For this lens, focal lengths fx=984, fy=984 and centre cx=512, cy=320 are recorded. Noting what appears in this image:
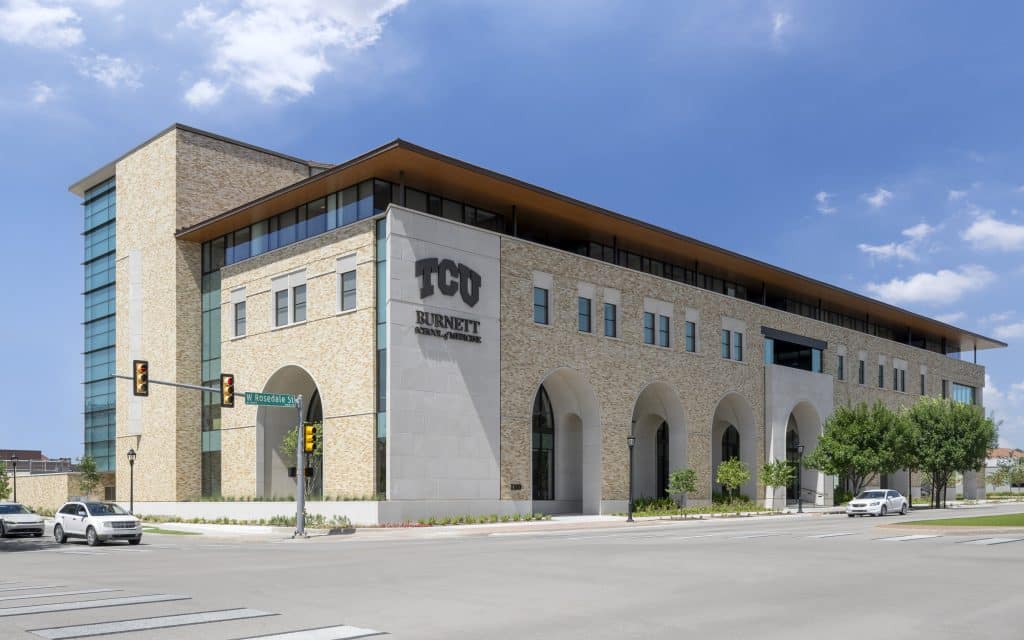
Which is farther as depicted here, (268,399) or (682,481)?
(682,481)

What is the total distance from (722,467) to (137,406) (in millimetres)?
34431

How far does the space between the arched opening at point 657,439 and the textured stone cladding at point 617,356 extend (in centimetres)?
62

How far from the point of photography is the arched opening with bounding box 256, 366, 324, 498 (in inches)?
1977

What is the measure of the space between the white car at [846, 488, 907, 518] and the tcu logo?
80.1ft

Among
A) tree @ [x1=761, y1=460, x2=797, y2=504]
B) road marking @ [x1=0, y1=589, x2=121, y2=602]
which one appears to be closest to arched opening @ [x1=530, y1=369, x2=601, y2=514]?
tree @ [x1=761, y1=460, x2=797, y2=504]

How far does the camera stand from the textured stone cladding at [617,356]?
47469 millimetres

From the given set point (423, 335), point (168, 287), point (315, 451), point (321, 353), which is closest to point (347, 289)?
point (321, 353)

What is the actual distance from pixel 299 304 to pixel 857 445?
126ft

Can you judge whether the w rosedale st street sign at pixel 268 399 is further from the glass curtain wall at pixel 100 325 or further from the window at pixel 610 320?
the glass curtain wall at pixel 100 325

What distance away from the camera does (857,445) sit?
6506 centimetres

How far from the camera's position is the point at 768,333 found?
66938 mm

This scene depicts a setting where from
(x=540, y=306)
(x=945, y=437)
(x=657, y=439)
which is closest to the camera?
(x=540, y=306)

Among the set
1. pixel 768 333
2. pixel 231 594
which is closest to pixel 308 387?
pixel 768 333

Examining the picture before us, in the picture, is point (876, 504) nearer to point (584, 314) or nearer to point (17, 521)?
point (584, 314)
